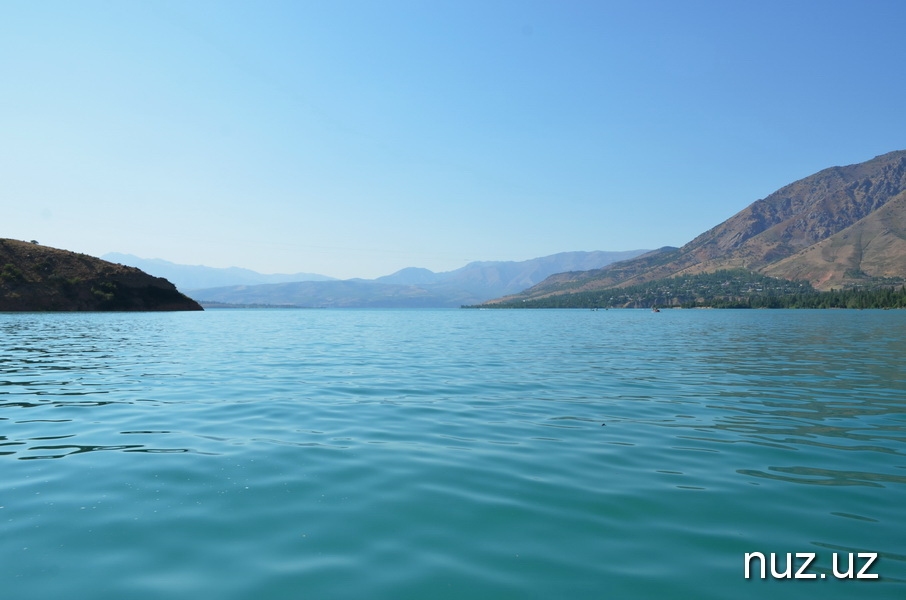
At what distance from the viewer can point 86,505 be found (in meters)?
8.93

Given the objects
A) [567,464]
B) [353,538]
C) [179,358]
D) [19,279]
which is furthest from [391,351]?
[19,279]

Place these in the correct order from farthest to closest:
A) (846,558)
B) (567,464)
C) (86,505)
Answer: (567,464), (86,505), (846,558)

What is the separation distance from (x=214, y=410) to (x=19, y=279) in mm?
137670

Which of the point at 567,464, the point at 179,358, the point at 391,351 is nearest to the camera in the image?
the point at 567,464

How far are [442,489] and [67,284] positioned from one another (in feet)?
504

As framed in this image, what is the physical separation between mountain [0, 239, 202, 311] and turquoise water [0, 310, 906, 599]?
12542 cm

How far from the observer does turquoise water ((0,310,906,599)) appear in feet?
21.6

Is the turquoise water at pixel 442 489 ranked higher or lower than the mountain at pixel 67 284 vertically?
lower

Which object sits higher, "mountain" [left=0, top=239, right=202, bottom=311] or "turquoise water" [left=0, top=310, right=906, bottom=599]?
"mountain" [left=0, top=239, right=202, bottom=311]

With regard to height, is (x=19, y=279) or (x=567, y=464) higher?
(x=19, y=279)

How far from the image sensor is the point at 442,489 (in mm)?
9906

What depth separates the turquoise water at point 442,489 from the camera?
6.59 meters

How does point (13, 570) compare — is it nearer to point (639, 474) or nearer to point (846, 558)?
point (639, 474)

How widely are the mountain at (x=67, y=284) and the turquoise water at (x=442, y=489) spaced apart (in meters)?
125
